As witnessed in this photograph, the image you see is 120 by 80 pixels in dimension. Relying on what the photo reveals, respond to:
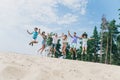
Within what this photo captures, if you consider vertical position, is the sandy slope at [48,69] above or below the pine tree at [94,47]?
below

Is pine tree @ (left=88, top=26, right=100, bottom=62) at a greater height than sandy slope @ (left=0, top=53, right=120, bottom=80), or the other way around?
pine tree @ (left=88, top=26, right=100, bottom=62)

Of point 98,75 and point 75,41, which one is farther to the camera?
point 75,41

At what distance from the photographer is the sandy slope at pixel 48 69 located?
17875mm

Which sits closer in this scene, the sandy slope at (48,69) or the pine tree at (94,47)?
the sandy slope at (48,69)

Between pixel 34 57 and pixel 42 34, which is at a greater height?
pixel 42 34

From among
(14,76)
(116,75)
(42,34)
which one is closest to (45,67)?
(14,76)

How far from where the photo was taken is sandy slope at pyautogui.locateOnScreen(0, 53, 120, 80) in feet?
58.6

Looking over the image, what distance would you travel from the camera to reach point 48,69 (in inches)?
746

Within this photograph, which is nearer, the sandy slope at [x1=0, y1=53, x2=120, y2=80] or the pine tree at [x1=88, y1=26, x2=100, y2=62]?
the sandy slope at [x1=0, y1=53, x2=120, y2=80]

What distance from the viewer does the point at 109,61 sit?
66188mm

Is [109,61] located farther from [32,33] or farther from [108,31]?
[32,33]

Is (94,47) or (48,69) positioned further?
(94,47)

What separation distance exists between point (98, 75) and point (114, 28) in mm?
47928

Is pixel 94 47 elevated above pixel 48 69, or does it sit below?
above
